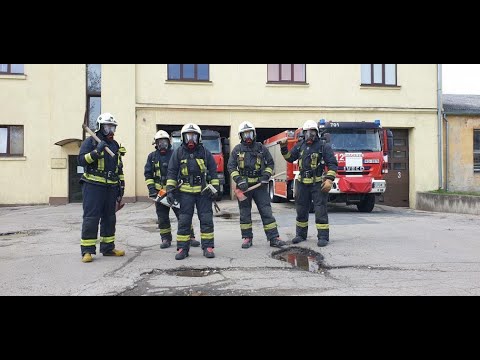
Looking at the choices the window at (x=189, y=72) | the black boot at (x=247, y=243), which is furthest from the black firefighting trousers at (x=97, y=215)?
the window at (x=189, y=72)

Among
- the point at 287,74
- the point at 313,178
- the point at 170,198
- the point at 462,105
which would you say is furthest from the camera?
the point at 462,105

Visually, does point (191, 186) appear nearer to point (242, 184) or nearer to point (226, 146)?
point (242, 184)

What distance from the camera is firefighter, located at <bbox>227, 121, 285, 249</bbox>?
7102 millimetres

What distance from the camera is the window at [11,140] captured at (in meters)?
17.0

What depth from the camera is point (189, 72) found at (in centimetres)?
1791

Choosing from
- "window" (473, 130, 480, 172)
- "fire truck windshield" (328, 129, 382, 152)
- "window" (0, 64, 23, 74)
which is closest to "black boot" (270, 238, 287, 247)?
"fire truck windshield" (328, 129, 382, 152)

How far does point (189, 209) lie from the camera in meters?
6.23

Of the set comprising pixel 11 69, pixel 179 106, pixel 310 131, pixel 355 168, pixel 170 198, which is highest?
pixel 11 69

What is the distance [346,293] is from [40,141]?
631 inches

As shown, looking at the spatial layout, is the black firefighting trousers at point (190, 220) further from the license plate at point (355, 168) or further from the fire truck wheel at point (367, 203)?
the fire truck wheel at point (367, 203)

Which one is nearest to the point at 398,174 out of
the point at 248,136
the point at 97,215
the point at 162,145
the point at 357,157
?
the point at 357,157

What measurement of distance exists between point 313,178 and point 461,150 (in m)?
14.4
